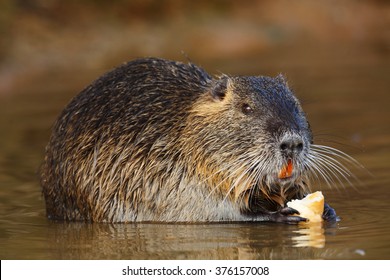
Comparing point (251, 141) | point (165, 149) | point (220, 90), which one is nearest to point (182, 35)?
point (165, 149)

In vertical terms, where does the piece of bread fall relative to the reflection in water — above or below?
above

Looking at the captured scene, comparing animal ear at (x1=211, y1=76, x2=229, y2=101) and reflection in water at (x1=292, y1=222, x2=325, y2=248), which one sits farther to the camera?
animal ear at (x1=211, y1=76, x2=229, y2=101)

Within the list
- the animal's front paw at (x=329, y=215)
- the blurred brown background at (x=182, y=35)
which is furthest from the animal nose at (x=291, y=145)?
the blurred brown background at (x=182, y=35)

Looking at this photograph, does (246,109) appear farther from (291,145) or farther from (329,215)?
(329,215)

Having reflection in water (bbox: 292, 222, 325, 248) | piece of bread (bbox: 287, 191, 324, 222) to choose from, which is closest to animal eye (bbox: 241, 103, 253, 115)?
piece of bread (bbox: 287, 191, 324, 222)

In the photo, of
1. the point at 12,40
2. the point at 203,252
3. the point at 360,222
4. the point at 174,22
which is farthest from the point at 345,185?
the point at 174,22

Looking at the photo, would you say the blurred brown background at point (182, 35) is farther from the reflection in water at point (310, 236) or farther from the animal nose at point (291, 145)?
the animal nose at point (291, 145)

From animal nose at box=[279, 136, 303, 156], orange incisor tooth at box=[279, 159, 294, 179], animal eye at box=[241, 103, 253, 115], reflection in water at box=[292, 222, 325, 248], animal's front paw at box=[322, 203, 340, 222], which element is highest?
animal eye at box=[241, 103, 253, 115]

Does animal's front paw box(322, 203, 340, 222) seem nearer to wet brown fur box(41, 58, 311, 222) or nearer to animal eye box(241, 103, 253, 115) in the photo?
wet brown fur box(41, 58, 311, 222)
